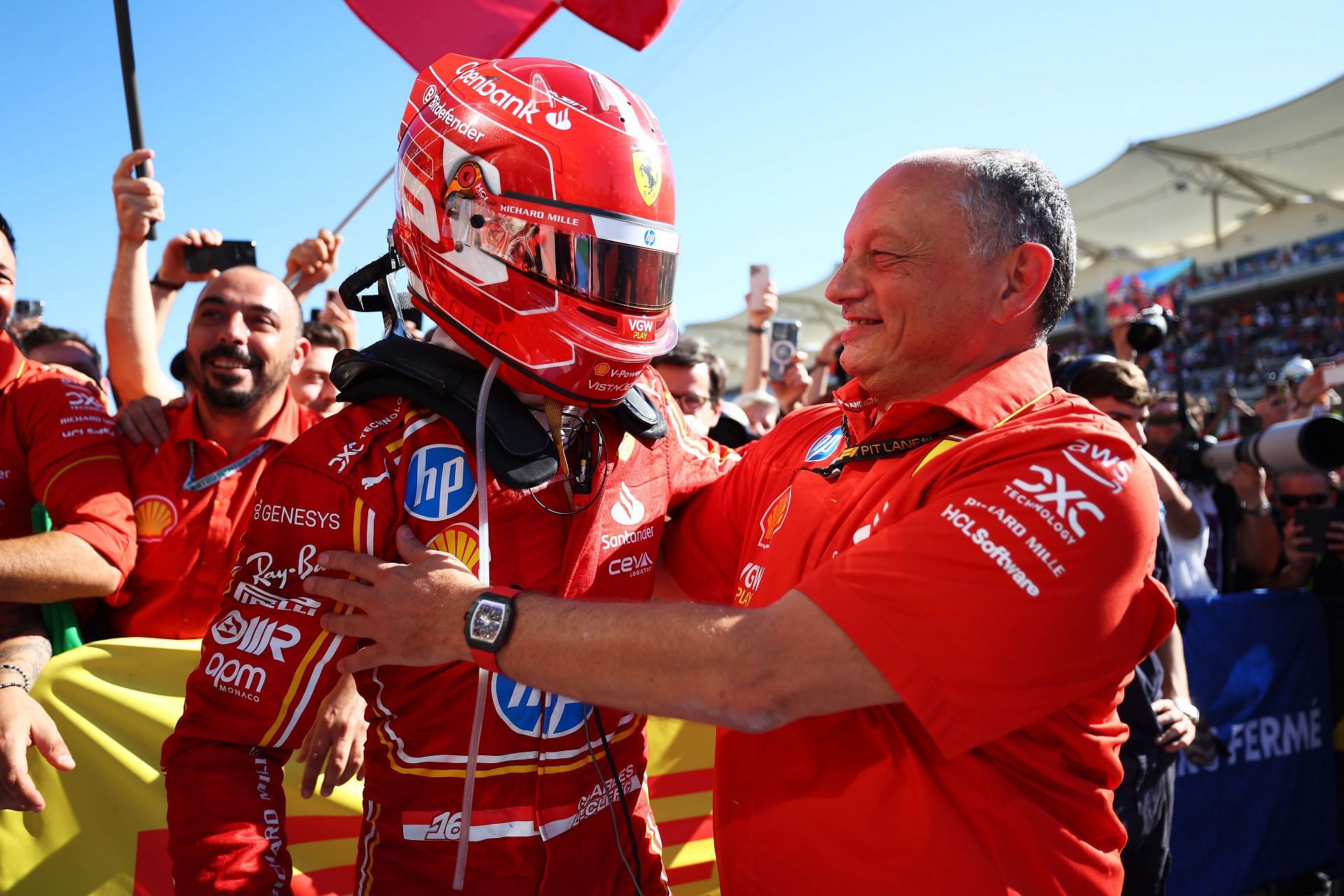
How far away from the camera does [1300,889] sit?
197 inches

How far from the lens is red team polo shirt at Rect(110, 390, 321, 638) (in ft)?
9.50

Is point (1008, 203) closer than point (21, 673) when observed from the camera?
Yes

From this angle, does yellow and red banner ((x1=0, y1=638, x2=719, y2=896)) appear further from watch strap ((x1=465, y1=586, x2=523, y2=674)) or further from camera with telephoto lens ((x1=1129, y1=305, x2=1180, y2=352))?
camera with telephoto lens ((x1=1129, y1=305, x2=1180, y2=352))

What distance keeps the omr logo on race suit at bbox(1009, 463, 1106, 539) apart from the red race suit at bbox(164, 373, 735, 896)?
84cm

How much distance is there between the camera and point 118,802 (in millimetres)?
2736

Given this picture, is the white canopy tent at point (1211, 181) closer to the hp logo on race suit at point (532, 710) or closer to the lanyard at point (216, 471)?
the lanyard at point (216, 471)

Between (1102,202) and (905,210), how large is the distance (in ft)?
100

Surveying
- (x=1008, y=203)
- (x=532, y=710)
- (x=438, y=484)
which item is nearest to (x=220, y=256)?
(x=438, y=484)

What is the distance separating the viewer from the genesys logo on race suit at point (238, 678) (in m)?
1.62

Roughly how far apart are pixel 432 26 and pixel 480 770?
2975 millimetres

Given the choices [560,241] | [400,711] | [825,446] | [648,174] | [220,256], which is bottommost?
[400,711]

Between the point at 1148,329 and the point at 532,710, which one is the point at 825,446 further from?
the point at 1148,329

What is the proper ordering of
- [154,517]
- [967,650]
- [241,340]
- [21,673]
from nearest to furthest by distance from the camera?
[967,650], [21,673], [154,517], [241,340]

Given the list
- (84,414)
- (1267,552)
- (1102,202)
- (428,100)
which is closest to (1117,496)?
(428,100)
